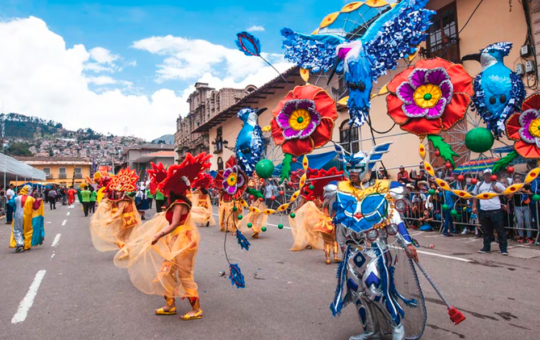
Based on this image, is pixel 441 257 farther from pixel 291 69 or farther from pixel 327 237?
pixel 291 69

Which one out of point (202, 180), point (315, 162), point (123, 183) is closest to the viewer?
point (202, 180)

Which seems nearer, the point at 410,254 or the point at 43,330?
the point at 410,254

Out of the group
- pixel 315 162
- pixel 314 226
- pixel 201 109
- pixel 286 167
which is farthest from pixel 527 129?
pixel 201 109

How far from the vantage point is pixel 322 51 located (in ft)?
15.4

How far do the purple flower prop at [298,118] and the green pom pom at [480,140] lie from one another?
1.49m

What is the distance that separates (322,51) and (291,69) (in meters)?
10.3

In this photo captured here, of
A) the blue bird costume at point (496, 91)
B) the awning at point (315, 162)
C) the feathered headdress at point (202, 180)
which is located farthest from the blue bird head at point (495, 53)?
the feathered headdress at point (202, 180)

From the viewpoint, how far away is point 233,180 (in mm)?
4918

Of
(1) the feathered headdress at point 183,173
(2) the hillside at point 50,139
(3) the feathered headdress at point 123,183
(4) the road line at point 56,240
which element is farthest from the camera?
(2) the hillside at point 50,139

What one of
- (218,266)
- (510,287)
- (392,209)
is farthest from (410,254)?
(218,266)

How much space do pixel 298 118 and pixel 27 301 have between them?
4691 millimetres

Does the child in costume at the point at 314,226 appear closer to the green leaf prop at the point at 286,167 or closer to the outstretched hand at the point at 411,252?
the green leaf prop at the point at 286,167

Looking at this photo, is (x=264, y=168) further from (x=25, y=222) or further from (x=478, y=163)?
(x=25, y=222)

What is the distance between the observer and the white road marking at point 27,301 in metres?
4.97
